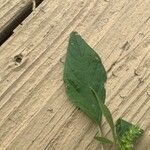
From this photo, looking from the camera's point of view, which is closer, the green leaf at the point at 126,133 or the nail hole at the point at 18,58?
the green leaf at the point at 126,133

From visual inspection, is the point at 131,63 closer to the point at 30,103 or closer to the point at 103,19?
the point at 103,19

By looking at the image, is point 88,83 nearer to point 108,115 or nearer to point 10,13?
point 108,115

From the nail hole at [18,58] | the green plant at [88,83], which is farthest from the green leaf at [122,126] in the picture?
the nail hole at [18,58]

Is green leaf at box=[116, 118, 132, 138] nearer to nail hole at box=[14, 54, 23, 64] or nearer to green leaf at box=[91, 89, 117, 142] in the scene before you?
green leaf at box=[91, 89, 117, 142]

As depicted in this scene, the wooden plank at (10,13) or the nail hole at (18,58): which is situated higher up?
the wooden plank at (10,13)

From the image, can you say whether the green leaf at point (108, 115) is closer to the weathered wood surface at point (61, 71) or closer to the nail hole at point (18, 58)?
the weathered wood surface at point (61, 71)

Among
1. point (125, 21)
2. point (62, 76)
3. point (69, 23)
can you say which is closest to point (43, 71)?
point (62, 76)

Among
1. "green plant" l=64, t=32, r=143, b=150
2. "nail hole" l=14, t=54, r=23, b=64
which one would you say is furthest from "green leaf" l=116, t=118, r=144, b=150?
"nail hole" l=14, t=54, r=23, b=64

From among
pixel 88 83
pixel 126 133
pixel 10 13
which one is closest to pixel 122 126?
pixel 126 133
